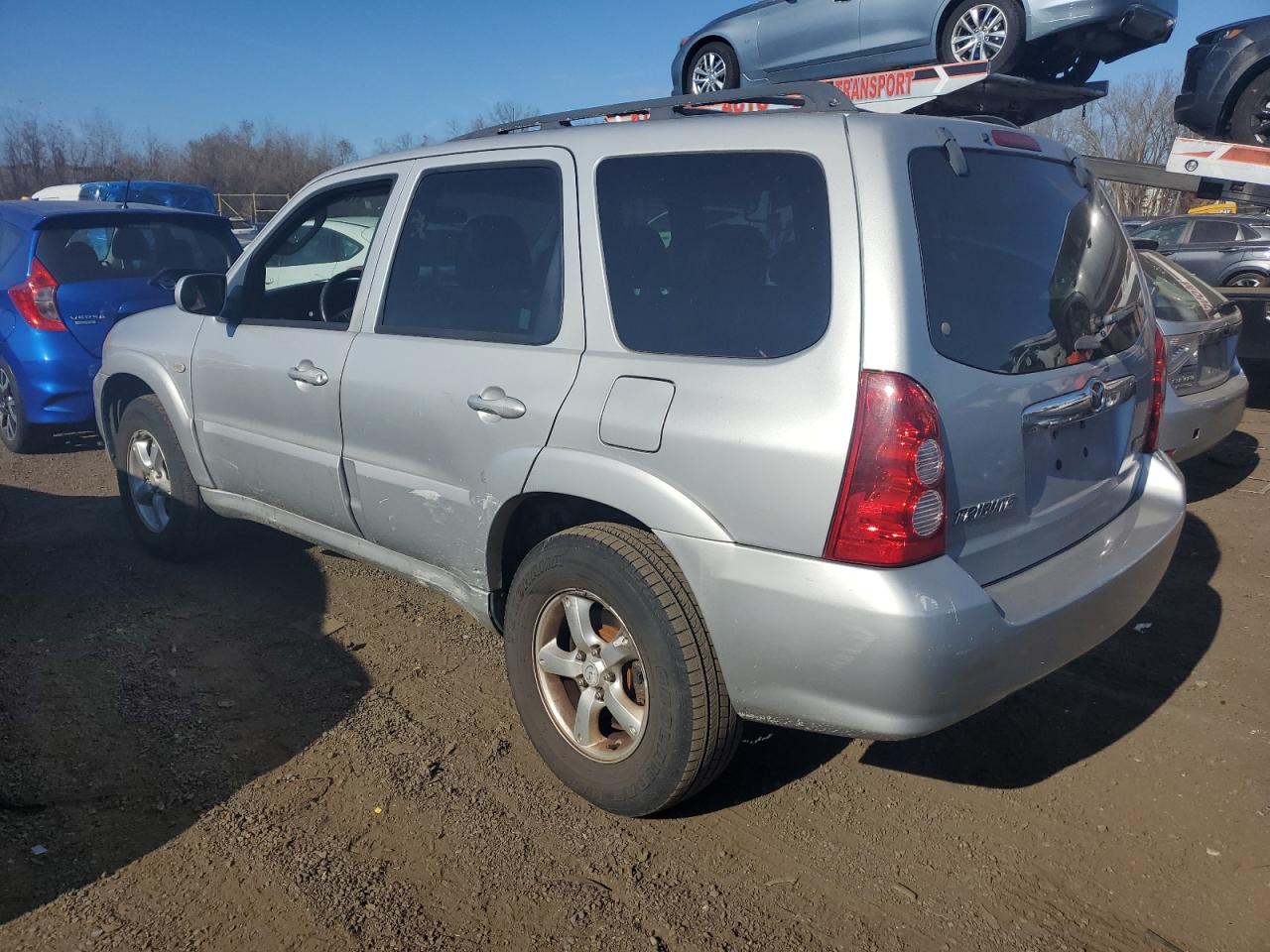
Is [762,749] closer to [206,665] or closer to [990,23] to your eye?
[206,665]

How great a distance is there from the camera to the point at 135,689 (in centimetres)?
382

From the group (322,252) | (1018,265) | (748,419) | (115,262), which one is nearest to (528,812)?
(748,419)

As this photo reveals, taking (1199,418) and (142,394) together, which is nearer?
(142,394)

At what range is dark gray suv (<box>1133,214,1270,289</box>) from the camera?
44.5ft

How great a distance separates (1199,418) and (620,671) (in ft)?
13.3

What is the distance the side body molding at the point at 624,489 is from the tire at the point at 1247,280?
45.2ft

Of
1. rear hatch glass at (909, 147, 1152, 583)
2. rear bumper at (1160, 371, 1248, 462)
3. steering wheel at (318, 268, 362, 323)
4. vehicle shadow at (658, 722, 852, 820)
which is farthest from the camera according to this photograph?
rear bumper at (1160, 371, 1248, 462)

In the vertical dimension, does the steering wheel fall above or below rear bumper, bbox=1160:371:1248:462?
above

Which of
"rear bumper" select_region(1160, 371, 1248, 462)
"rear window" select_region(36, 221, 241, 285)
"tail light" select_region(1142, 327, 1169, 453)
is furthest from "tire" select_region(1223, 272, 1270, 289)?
"rear window" select_region(36, 221, 241, 285)

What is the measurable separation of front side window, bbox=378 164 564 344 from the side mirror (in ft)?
3.65

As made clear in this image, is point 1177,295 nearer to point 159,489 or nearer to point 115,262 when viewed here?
point 159,489

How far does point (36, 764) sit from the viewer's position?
129 inches

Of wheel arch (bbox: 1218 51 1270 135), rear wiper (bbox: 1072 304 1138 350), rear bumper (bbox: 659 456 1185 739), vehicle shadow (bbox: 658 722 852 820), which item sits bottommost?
vehicle shadow (bbox: 658 722 852 820)

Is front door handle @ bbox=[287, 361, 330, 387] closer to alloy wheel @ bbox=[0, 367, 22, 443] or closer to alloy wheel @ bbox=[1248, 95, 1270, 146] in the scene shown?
alloy wheel @ bbox=[0, 367, 22, 443]
